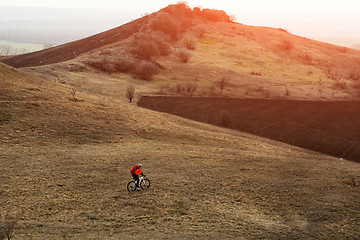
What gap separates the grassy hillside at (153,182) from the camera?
21172mm

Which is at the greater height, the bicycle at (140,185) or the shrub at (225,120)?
the shrub at (225,120)

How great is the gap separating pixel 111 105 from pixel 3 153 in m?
26.0

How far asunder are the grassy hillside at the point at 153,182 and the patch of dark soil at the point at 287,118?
963 cm

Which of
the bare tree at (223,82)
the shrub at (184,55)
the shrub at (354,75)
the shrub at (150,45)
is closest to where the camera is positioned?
the bare tree at (223,82)

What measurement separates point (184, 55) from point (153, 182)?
11348cm

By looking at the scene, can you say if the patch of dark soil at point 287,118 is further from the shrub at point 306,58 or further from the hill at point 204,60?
the shrub at point 306,58

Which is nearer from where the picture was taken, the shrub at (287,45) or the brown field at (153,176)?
the brown field at (153,176)

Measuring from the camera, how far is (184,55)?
5349 inches

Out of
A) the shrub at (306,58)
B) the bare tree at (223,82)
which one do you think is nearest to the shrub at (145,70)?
the bare tree at (223,82)

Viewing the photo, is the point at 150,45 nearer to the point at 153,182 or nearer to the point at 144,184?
the point at 153,182

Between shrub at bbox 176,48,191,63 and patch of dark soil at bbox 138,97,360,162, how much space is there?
5282 cm

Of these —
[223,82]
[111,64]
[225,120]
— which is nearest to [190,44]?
[111,64]

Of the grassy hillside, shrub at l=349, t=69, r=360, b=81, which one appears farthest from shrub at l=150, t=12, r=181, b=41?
the grassy hillside

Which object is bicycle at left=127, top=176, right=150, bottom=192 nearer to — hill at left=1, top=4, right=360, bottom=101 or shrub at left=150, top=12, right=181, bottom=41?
hill at left=1, top=4, right=360, bottom=101
